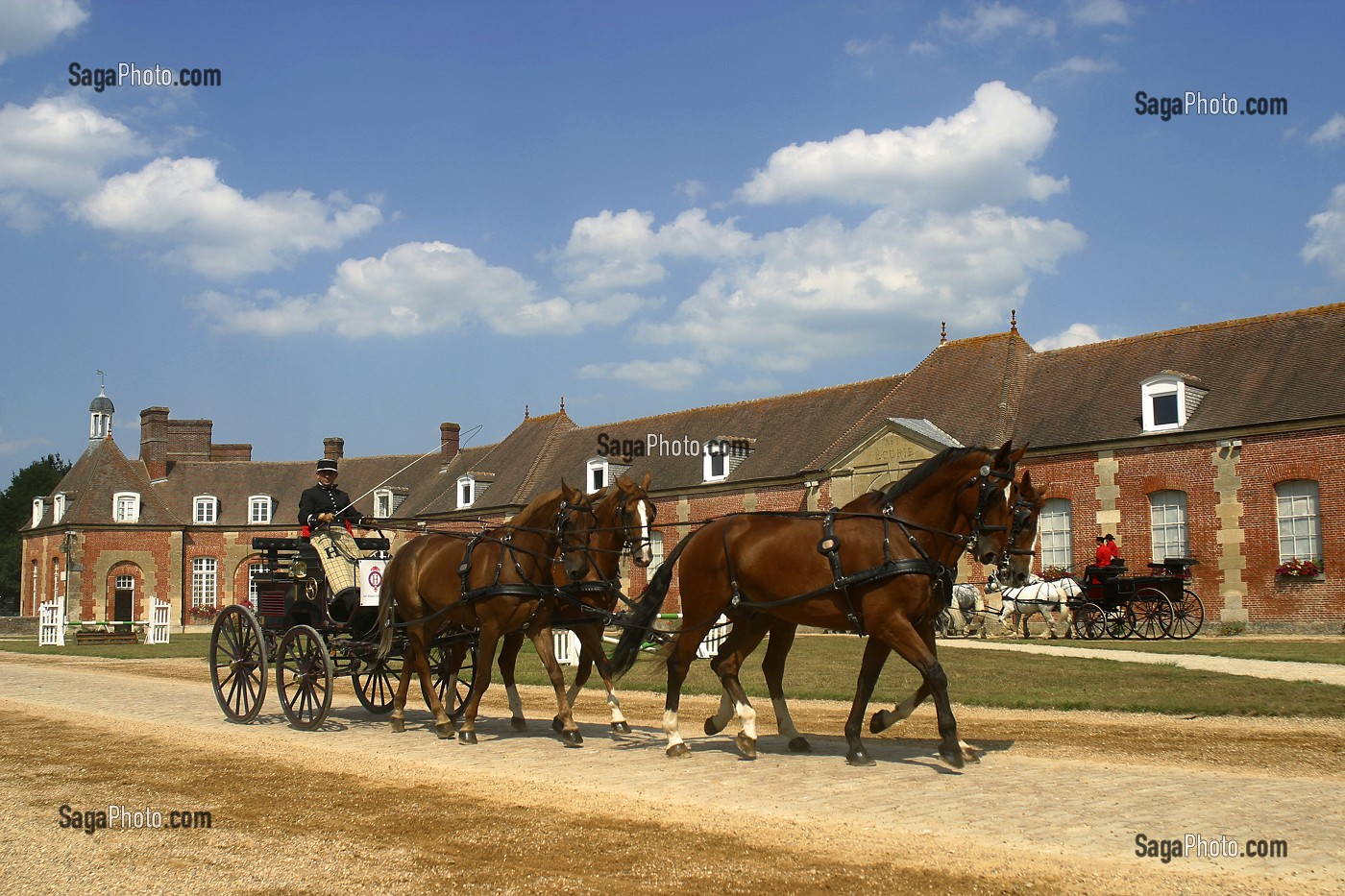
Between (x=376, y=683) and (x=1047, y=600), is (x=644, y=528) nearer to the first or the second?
(x=376, y=683)

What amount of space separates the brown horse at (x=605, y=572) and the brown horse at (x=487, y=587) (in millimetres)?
150

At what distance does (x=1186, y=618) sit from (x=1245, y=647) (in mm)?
4743

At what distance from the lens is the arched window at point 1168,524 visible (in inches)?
1051

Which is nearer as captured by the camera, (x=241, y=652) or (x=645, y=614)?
(x=645, y=614)

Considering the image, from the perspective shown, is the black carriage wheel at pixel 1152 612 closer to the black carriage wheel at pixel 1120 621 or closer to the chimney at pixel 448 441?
the black carriage wheel at pixel 1120 621

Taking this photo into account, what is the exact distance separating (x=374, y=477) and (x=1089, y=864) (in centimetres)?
5335

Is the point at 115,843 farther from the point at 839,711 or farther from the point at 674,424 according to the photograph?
the point at 674,424

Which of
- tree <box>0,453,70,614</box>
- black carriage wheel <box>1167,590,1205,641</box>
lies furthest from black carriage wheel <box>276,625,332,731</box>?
tree <box>0,453,70,614</box>

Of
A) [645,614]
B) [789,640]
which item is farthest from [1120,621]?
[645,614]

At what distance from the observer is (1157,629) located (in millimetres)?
23625

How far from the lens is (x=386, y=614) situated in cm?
1095

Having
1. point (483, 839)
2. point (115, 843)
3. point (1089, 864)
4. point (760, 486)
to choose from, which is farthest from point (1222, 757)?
point (760, 486)

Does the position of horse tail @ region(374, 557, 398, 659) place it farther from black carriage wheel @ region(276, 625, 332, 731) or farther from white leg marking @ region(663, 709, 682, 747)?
white leg marking @ region(663, 709, 682, 747)

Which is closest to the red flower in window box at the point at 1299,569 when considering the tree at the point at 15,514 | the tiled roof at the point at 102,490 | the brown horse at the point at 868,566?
the brown horse at the point at 868,566
